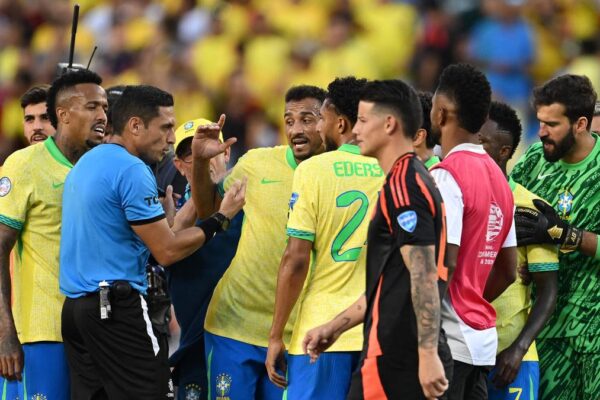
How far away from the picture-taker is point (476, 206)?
579 centimetres

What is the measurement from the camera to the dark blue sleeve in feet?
20.9

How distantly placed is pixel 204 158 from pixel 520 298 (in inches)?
86.6

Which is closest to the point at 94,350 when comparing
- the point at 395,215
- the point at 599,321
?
the point at 395,215

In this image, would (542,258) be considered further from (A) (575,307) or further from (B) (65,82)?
(B) (65,82)

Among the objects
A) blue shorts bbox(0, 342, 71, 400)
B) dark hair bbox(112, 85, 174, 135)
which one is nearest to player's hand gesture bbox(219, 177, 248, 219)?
dark hair bbox(112, 85, 174, 135)

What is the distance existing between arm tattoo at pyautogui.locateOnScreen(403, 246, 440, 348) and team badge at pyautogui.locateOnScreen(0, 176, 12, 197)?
2864mm

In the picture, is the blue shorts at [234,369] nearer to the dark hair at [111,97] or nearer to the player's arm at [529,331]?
the player's arm at [529,331]

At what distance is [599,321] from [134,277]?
301cm

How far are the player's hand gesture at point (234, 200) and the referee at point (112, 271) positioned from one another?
0.42 m

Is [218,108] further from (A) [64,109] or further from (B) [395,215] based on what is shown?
(B) [395,215]

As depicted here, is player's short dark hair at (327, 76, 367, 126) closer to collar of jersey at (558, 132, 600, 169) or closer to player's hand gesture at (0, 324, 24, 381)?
collar of jersey at (558, 132, 600, 169)

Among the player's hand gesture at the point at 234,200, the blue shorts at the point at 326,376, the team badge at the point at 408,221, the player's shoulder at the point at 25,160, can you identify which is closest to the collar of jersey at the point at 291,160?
the player's hand gesture at the point at 234,200

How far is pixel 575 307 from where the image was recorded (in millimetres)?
7316

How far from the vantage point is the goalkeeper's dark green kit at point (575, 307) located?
7281 mm
